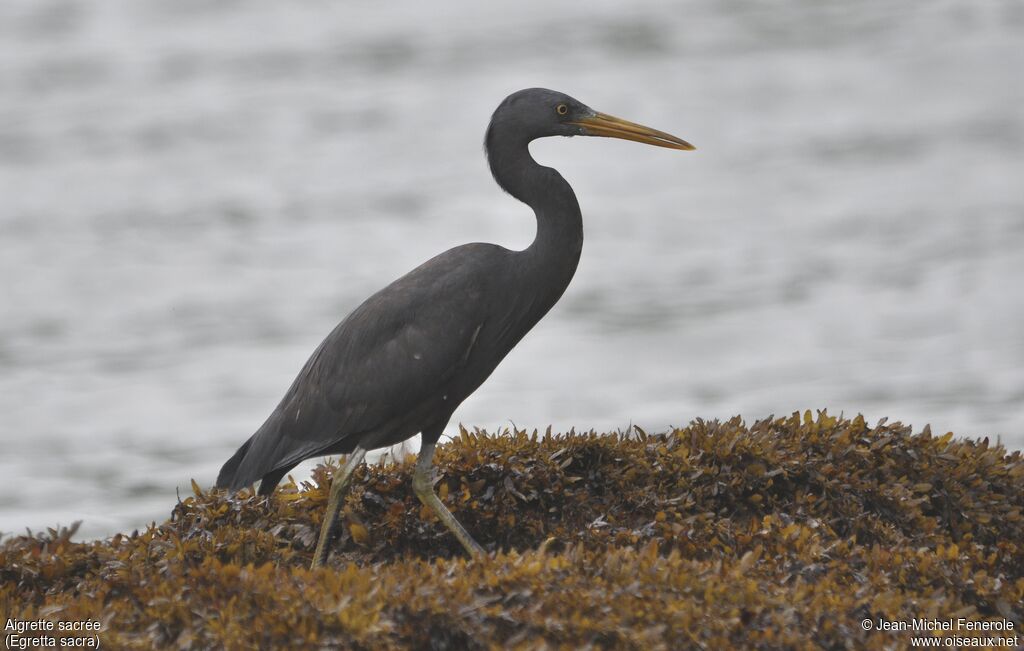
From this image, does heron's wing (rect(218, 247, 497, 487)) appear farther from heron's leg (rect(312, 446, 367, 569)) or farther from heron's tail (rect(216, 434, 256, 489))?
heron's leg (rect(312, 446, 367, 569))

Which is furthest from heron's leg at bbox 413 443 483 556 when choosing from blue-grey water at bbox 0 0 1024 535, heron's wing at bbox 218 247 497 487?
blue-grey water at bbox 0 0 1024 535

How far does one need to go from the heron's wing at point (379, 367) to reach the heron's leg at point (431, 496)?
26 cm

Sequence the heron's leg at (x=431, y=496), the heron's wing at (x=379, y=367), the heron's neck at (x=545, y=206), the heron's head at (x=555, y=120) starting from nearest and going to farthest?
1. the heron's leg at (x=431, y=496)
2. the heron's wing at (x=379, y=367)
3. the heron's neck at (x=545, y=206)
4. the heron's head at (x=555, y=120)

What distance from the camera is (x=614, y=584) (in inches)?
176

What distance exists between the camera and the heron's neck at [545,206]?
19.6ft

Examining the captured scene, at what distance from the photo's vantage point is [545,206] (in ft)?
19.9

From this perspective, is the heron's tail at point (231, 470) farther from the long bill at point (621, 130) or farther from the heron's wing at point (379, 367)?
the long bill at point (621, 130)

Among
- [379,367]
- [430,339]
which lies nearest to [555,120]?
[430,339]

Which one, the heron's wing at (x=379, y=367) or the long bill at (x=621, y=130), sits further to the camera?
the long bill at (x=621, y=130)

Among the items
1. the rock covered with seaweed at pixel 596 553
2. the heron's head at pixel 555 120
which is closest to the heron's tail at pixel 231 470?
the rock covered with seaweed at pixel 596 553

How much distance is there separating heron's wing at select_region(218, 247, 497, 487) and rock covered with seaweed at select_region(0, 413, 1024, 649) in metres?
0.22

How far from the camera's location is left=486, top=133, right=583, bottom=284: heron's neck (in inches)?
235

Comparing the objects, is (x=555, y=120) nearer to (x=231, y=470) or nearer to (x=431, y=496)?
(x=431, y=496)

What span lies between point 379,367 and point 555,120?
1.46 m
